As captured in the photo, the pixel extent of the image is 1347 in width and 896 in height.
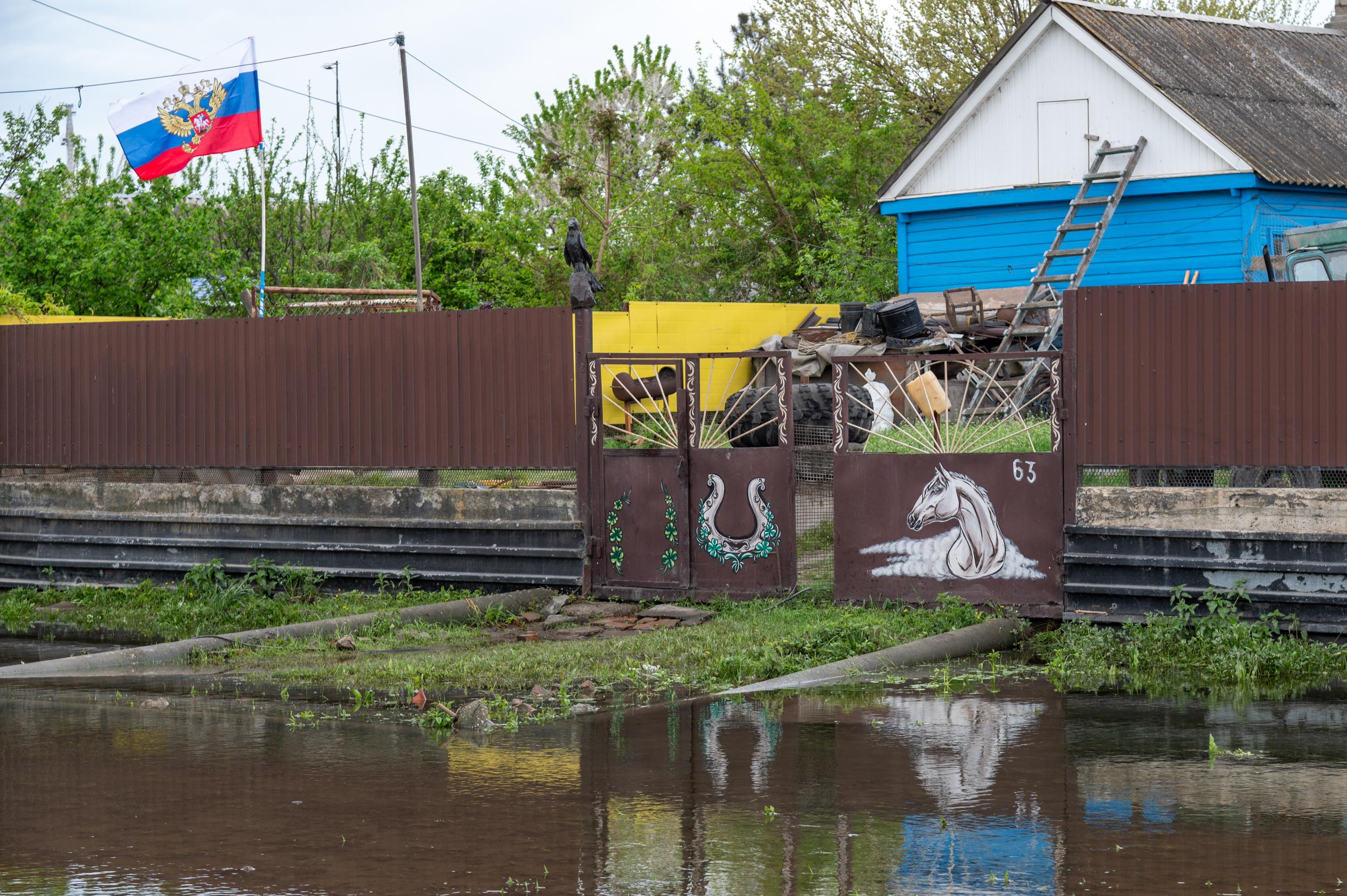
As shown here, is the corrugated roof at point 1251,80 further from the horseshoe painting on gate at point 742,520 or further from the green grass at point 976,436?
the horseshoe painting on gate at point 742,520

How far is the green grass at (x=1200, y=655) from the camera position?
930 centimetres

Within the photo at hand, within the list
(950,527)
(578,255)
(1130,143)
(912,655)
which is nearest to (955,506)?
(950,527)

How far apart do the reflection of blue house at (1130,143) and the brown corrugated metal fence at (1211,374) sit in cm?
1015

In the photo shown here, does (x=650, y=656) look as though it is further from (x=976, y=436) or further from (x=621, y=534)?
(x=976, y=436)

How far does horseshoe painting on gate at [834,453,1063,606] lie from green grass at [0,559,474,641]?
3.69m

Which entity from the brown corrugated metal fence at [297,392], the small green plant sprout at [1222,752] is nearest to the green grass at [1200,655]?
the small green plant sprout at [1222,752]

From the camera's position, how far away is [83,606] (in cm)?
1394

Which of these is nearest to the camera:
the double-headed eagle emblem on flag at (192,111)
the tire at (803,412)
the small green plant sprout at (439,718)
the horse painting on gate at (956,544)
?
the small green plant sprout at (439,718)

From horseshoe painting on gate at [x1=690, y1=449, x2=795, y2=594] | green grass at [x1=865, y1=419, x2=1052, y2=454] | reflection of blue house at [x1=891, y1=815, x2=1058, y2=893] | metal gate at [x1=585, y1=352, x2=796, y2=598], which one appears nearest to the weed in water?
horseshoe painting on gate at [x1=690, y1=449, x2=795, y2=594]

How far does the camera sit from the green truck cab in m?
15.1

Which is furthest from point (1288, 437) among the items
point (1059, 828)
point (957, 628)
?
point (1059, 828)

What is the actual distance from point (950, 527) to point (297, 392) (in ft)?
21.7

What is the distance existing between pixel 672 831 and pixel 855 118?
32804mm

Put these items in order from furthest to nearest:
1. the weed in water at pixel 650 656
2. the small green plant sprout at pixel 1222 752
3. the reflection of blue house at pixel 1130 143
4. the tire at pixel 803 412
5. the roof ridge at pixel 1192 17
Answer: the roof ridge at pixel 1192 17, the reflection of blue house at pixel 1130 143, the tire at pixel 803 412, the weed in water at pixel 650 656, the small green plant sprout at pixel 1222 752
